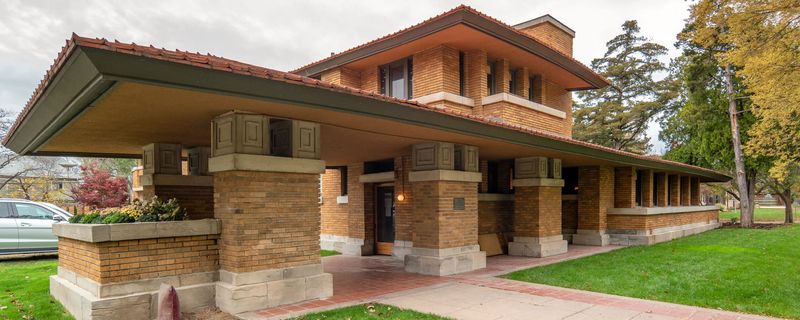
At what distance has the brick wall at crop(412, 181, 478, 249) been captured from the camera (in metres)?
9.63

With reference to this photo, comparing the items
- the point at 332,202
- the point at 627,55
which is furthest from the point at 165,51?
the point at 627,55

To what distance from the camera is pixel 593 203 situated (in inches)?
597

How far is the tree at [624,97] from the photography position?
1368 inches

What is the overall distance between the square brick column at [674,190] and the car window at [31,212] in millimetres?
22199

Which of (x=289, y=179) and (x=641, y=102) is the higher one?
(x=641, y=102)

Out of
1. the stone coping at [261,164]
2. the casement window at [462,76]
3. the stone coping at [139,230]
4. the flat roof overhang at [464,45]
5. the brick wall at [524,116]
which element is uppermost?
the flat roof overhang at [464,45]

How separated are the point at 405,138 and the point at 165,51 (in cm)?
502

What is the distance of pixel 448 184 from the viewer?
9844 mm

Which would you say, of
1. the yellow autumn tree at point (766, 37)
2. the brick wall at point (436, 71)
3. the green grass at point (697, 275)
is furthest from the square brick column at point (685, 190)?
the brick wall at point (436, 71)

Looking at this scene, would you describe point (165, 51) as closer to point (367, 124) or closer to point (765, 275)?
point (367, 124)

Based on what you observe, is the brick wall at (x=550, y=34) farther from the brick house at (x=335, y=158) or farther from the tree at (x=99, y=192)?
the tree at (x=99, y=192)

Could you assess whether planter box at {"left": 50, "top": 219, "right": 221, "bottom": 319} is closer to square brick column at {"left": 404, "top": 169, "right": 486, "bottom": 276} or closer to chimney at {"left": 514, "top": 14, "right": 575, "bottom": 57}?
square brick column at {"left": 404, "top": 169, "right": 486, "bottom": 276}

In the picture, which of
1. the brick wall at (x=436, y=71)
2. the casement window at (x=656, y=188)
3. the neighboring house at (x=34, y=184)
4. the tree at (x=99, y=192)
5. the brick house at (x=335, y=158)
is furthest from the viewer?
the neighboring house at (x=34, y=184)

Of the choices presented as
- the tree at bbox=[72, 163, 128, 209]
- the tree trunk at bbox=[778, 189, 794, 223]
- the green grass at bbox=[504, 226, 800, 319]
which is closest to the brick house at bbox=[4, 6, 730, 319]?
the green grass at bbox=[504, 226, 800, 319]
